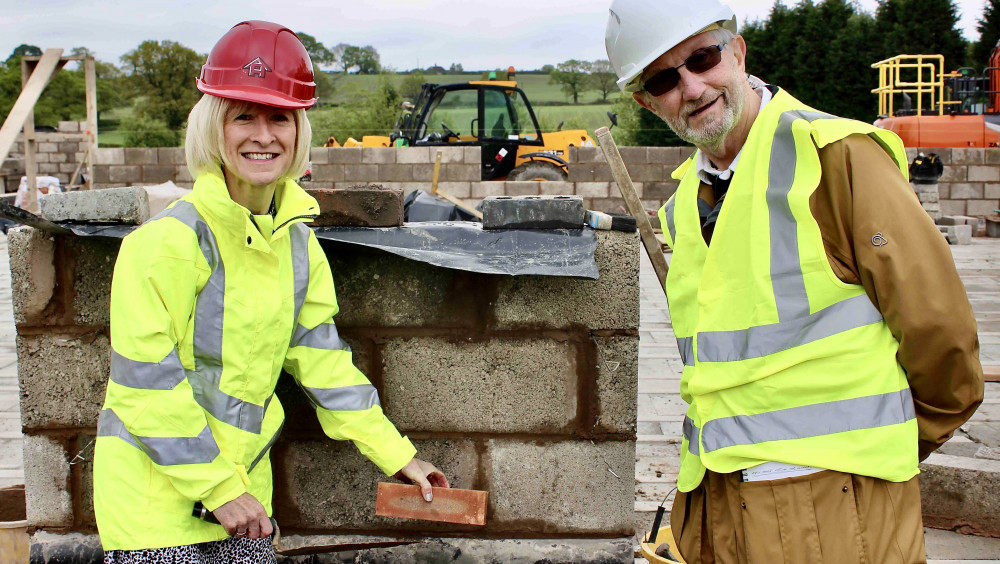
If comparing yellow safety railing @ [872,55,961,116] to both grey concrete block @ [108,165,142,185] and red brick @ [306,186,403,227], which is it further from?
red brick @ [306,186,403,227]

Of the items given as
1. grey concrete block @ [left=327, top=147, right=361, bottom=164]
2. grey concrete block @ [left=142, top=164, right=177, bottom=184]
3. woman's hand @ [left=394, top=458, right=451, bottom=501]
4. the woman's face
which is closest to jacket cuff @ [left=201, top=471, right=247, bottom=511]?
woman's hand @ [left=394, top=458, right=451, bottom=501]

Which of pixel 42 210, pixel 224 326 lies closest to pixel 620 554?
pixel 224 326

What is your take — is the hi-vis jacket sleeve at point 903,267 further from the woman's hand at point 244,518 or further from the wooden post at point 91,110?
the wooden post at point 91,110

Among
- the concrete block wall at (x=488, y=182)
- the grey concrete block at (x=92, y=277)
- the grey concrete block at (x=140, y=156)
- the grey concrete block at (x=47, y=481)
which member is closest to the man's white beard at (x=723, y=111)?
the grey concrete block at (x=92, y=277)

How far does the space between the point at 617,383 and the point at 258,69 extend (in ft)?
5.17

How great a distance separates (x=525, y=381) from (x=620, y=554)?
70cm

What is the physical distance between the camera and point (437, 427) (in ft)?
9.66

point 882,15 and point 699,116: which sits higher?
point 882,15

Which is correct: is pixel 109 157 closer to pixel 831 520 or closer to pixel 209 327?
pixel 209 327

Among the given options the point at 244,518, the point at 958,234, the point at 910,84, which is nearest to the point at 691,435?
the point at 244,518

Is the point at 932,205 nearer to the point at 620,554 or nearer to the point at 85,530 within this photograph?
the point at 620,554

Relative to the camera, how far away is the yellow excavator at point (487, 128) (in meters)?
15.1

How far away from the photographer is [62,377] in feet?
9.50

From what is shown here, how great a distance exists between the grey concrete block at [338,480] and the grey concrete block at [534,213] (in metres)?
0.80
